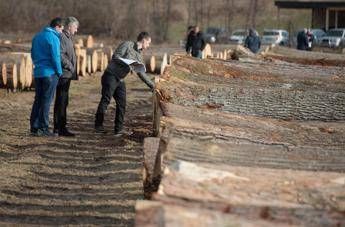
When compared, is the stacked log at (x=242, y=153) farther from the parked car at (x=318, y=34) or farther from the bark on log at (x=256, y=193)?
the parked car at (x=318, y=34)

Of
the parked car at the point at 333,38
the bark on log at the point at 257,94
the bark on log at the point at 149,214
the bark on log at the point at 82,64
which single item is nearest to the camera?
the bark on log at the point at 149,214

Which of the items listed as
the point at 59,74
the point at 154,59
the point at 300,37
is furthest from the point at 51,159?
the point at 300,37

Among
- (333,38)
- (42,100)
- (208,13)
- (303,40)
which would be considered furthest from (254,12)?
(42,100)

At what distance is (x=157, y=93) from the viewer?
874 cm

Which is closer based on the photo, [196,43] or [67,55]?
[67,55]

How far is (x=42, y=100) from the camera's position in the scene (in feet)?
39.1

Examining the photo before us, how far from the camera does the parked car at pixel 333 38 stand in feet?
147

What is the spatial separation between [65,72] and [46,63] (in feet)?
1.12

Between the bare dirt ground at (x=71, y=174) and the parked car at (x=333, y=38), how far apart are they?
3125 centimetres

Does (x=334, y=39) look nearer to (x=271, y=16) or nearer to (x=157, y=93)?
(x=271, y=16)

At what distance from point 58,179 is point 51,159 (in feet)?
3.96

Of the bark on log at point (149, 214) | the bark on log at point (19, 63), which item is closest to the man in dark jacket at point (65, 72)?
the bark on log at point (19, 63)

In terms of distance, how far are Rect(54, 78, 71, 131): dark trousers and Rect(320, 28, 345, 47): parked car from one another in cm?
3319

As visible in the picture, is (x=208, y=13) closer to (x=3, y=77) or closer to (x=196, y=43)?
(x=196, y=43)
